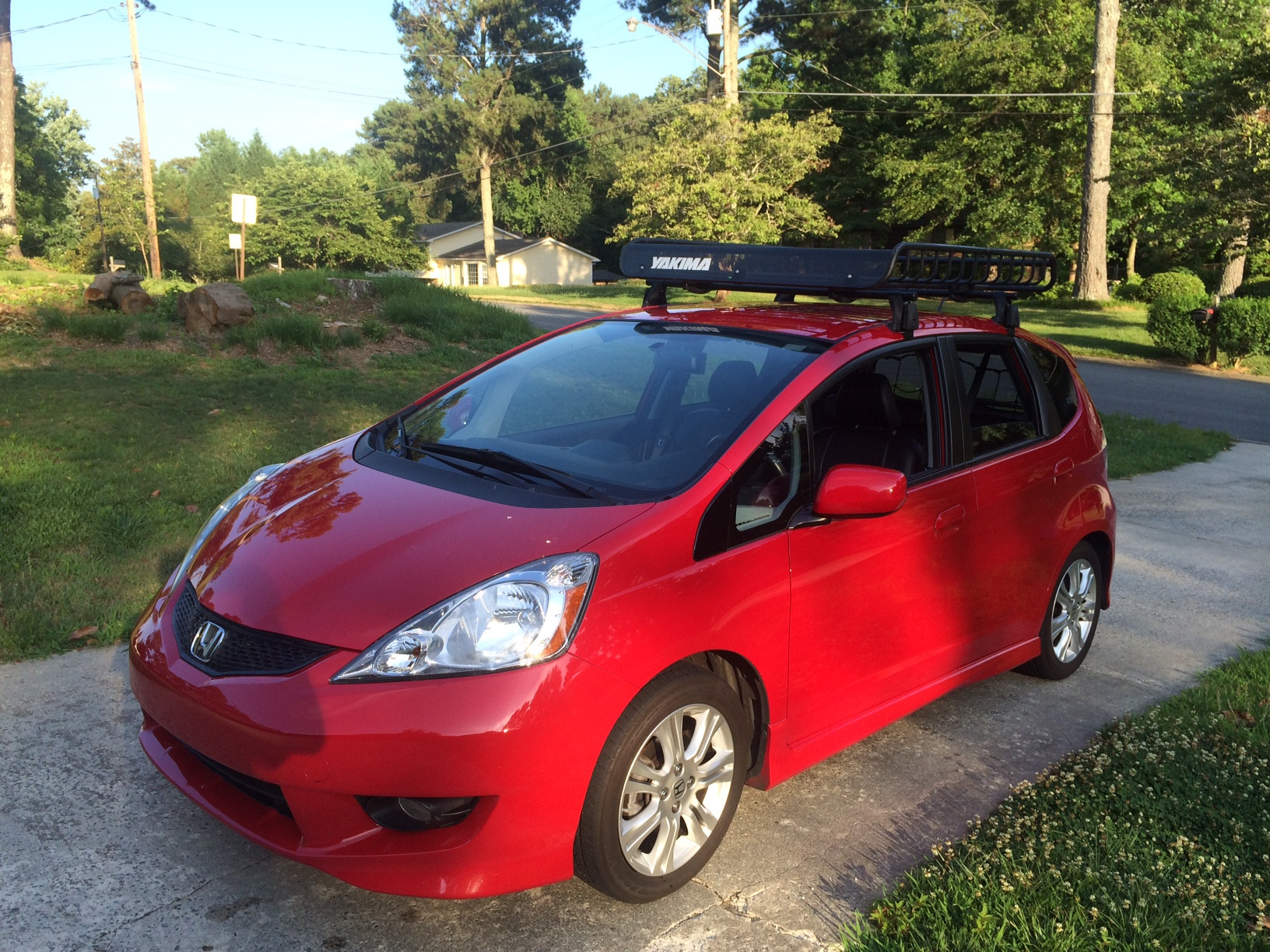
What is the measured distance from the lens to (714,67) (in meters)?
36.2

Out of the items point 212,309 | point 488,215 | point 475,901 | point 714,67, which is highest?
point 714,67

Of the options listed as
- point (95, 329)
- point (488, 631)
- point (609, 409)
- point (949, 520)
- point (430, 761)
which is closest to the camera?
point (430, 761)

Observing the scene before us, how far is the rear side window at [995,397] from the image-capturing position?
4230 mm

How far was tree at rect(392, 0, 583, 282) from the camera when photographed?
58125 millimetres

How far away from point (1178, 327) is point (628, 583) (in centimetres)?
1855

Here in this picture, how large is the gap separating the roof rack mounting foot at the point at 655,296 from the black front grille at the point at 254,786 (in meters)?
2.62

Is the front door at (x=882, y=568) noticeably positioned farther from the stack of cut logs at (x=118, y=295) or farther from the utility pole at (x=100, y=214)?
the utility pole at (x=100, y=214)

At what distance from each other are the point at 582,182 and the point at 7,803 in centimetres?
7153

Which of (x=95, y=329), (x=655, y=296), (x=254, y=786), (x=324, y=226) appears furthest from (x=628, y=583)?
(x=324, y=226)

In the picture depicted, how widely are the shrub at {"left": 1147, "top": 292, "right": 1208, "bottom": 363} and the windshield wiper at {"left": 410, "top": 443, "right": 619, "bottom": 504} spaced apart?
59.1 ft

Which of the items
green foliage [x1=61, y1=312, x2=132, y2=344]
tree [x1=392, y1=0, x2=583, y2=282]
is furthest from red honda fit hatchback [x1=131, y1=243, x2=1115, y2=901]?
tree [x1=392, y1=0, x2=583, y2=282]

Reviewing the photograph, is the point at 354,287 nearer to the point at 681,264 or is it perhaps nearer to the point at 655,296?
the point at 655,296

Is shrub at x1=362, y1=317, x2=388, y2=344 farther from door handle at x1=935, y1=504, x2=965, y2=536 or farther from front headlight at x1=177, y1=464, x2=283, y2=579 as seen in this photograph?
door handle at x1=935, y1=504, x2=965, y2=536

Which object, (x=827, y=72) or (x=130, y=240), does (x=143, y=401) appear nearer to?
(x=827, y=72)
